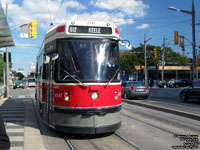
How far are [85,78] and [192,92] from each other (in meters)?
12.0

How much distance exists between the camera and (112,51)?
270 inches

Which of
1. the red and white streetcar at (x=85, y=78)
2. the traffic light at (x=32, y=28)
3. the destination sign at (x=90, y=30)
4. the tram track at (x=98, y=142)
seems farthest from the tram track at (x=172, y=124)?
the traffic light at (x=32, y=28)

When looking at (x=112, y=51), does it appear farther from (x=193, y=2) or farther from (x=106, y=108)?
(x=193, y=2)

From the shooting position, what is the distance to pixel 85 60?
6.46 metres

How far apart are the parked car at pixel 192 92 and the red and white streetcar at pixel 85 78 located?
1061 centimetres

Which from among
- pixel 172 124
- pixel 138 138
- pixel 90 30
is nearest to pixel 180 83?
pixel 172 124

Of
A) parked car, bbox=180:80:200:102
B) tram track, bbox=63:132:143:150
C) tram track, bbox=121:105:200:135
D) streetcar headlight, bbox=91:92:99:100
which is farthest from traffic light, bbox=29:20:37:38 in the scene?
streetcar headlight, bbox=91:92:99:100

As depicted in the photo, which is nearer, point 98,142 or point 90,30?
point 98,142

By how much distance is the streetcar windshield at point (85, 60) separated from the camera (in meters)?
6.42

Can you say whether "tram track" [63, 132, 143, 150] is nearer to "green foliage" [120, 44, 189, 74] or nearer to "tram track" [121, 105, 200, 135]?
"tram track" [121, 105, 200, 135]

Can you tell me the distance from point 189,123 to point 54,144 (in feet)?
16.5

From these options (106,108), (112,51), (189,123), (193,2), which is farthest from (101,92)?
(193,2)

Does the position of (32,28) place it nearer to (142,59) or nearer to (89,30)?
(89,30)

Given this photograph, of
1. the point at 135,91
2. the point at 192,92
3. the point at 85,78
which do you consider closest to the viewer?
the point at 85,78
